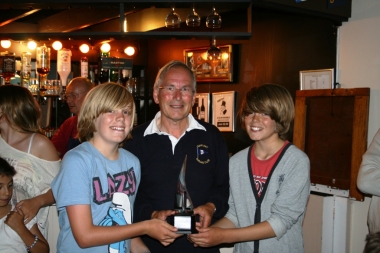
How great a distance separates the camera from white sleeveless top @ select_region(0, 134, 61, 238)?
2668 mm

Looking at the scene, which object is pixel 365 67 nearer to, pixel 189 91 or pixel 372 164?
pixel 372 164

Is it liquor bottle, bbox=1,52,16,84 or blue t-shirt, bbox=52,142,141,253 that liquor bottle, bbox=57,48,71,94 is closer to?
liquor bottle, bbox=1,52,16,84

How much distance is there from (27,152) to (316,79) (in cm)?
266

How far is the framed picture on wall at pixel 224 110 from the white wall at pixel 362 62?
184 centimetres

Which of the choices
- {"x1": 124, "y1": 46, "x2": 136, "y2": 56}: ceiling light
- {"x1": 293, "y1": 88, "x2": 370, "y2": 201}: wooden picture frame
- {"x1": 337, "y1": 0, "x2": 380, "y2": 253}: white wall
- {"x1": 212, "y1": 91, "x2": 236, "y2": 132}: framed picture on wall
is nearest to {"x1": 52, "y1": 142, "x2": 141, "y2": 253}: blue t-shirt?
{"x1": 293, "y1": 88, "x2": 370, "y2": 201}: wooden picture frame

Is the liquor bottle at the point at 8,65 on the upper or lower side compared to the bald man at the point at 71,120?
upper

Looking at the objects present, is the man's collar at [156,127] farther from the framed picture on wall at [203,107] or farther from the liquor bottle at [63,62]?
the liquor bottle at [63,62]

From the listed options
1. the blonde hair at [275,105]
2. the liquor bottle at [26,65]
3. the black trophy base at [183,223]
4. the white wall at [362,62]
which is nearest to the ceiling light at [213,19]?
the white wall at [362,62]

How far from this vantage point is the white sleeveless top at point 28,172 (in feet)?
8.75

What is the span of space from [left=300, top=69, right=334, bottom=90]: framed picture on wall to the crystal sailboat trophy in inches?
90.9

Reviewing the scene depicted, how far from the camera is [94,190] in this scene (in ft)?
6.67

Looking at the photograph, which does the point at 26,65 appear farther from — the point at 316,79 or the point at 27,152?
the point at 316,79

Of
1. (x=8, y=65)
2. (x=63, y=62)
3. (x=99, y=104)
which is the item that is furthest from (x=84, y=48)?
(x=99, y=104)

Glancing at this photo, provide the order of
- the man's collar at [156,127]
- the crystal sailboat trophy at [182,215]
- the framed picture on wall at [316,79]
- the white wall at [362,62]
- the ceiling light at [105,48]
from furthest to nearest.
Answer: the ceiling light at [105,48] → the framed picture on wall at [316,79] → the white wall at [362,62] → the man's collar at [156,127] → the crystal sailboat trophy at [182,215]
